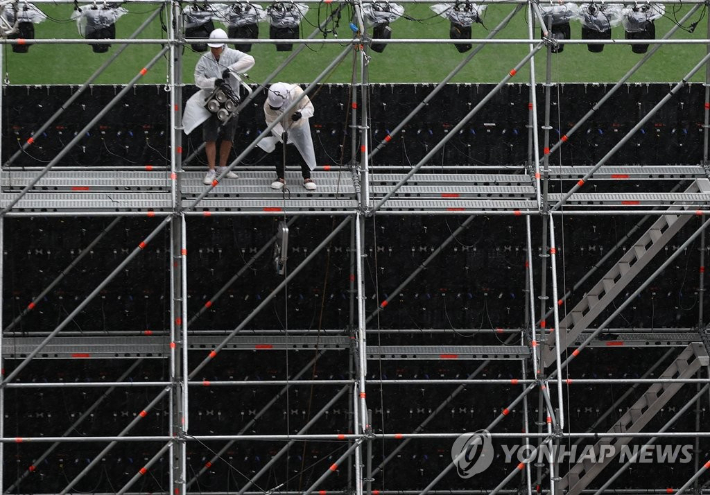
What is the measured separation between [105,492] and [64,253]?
3.46 m

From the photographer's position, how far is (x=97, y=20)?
71.1 feet

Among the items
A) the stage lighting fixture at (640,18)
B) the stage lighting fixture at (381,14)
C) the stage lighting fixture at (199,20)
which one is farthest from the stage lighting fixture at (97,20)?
the stage lighting fixture at (640,18)

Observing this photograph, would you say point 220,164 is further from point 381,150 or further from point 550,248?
point 550,248

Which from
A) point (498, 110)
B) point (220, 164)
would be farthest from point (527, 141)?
point (220, 164)

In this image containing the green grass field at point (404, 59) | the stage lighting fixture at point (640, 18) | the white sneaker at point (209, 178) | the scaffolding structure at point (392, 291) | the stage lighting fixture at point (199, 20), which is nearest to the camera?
the scaffolding structure at point (392, 291)

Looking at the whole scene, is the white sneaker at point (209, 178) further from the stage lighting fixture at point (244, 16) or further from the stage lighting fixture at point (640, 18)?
the stage lighting fixture at point (640, 18)

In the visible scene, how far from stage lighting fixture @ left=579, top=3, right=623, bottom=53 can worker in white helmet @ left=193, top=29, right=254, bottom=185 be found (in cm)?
449

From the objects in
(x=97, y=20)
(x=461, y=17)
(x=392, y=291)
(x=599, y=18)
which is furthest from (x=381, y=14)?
(x=392, y=291)

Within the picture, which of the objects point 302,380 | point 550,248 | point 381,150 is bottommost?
point 302,380

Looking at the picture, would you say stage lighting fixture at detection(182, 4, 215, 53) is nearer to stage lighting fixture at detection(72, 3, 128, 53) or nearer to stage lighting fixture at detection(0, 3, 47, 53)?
stage lighting fixture at detection(72, 3, 128, 53)

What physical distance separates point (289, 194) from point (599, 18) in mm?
4788

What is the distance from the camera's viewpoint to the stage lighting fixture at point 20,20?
2106 centimetres

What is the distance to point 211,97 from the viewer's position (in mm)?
21484

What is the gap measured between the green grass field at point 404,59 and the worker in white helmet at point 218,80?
499 centimetres
